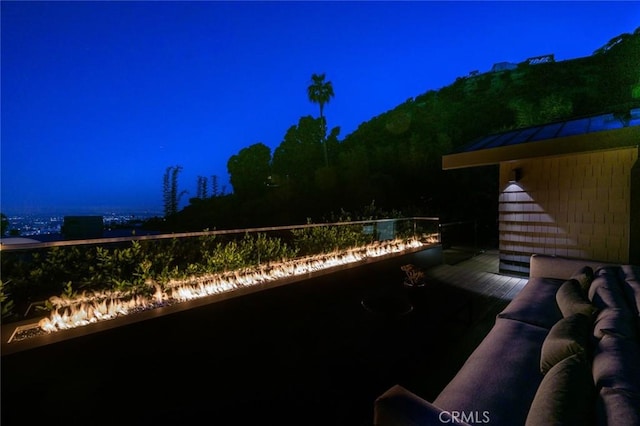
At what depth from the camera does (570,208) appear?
5285 millimetres

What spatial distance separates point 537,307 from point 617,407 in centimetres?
205

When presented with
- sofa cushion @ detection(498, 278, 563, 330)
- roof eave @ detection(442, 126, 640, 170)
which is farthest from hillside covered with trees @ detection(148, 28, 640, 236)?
sofa cushion @ detection(498, 278, 563, 330)

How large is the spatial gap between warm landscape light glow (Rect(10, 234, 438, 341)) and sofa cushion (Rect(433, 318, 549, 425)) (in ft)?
Result: 8.86

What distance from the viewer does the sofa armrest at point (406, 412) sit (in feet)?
3.67

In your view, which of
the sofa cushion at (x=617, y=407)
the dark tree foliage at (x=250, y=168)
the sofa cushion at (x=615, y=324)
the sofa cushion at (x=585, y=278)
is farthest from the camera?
the dark tree foliage at (x=250, y=168)

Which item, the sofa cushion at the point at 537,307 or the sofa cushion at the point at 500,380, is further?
the sofa cushion at the point at 537,307

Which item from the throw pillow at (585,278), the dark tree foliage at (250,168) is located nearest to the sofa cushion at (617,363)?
the throw pillow at (585,278)

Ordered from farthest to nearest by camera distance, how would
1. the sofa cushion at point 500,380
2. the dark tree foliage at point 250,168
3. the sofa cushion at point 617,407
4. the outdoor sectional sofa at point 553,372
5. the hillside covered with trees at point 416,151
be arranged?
the dark tree foliage at point 250,168
the hillside covered with trees at point 416,151
the sofa cushion at point 500,380
the outdoor sectional sofa at point 553,372
the sofa cushion at point 617,407

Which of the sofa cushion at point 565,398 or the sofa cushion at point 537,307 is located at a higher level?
the sofa cushion at point 565,398

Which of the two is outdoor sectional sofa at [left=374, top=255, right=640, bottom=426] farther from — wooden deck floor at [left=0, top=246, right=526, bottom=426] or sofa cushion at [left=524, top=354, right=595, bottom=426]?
wooden deck floor at [left=0, top=246, right=526, bottom=426]

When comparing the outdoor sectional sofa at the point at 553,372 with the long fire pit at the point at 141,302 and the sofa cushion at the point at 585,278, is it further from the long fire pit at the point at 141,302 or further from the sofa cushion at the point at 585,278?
the long fire pit at the point at 141,302

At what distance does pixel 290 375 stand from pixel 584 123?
6738 millimetres

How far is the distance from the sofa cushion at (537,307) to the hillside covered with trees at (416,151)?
6098 mm

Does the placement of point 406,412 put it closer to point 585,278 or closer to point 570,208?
point 585,278
